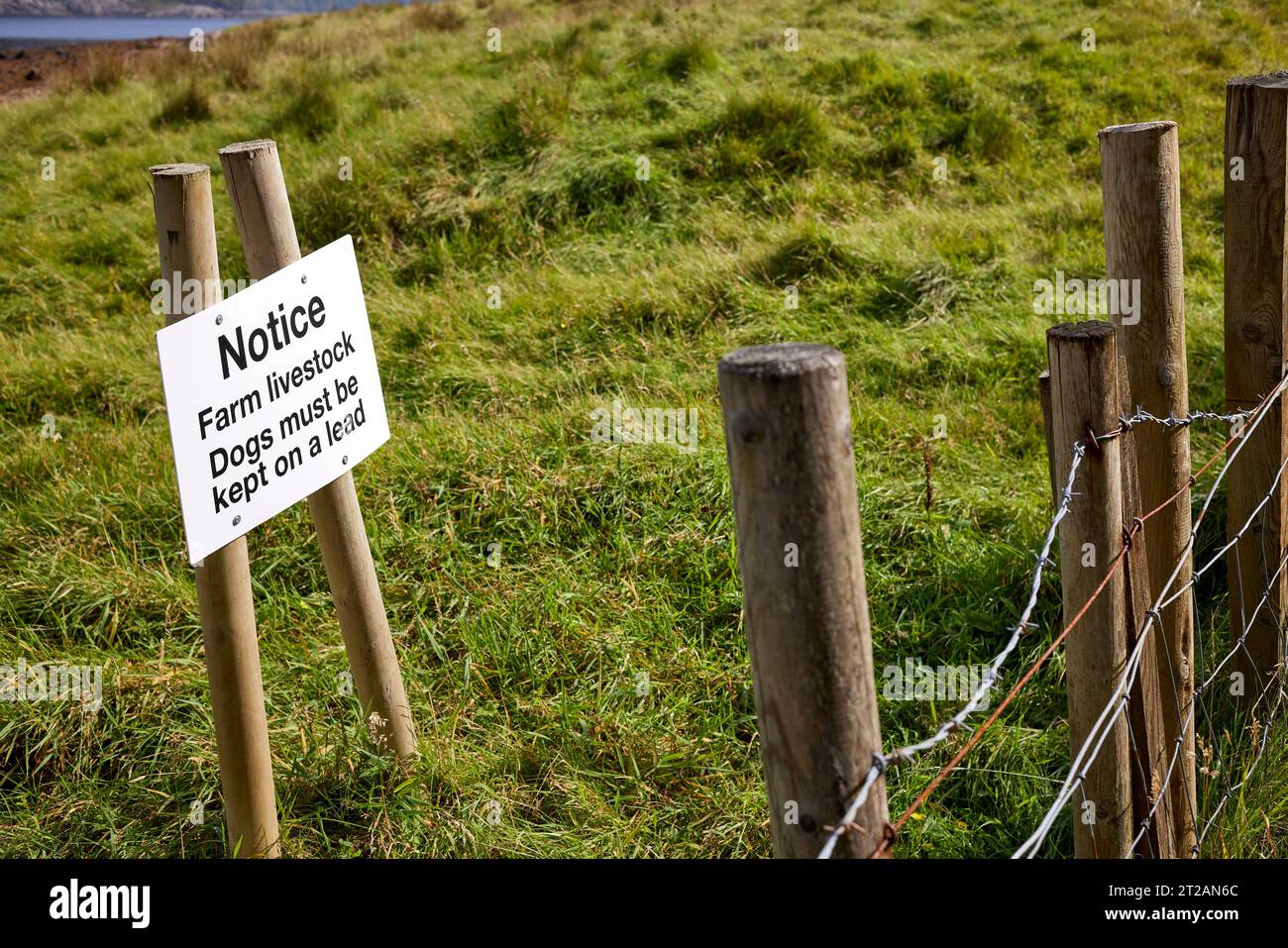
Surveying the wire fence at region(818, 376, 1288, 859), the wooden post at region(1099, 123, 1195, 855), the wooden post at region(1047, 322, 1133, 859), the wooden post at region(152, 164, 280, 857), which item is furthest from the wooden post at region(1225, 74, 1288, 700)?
the wooden post at region(152, 164, 280, 857)

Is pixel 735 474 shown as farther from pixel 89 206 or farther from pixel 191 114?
pixel 191 114

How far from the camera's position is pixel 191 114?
9531mm

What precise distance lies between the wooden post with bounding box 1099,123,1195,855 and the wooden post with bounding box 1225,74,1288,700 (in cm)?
48

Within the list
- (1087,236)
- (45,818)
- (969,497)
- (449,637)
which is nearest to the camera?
(45,818)

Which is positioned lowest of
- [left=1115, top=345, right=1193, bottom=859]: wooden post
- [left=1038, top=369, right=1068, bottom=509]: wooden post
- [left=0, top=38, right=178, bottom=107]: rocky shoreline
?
[left=1115, top=345, right=1193, bottom=859]: wooden post

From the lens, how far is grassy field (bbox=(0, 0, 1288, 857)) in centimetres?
291

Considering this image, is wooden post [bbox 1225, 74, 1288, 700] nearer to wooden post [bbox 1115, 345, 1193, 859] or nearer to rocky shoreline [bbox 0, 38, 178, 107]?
wooden post [bbox 1115, 345, 1193, 859]

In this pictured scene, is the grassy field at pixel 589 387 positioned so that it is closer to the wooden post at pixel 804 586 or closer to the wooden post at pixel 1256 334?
the wooden post at pixel 1256 334

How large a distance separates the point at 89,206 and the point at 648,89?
4435mm

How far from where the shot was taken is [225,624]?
2367mm

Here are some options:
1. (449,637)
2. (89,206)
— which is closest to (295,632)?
(449,637)

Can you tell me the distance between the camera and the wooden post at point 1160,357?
221cm

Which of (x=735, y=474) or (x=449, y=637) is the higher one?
(x=735, y=474)
